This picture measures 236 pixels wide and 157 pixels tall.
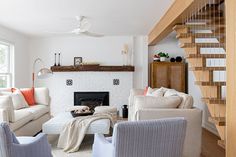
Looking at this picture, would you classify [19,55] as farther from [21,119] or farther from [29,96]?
[21,119]

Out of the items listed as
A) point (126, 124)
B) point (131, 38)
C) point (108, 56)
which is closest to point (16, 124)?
point (126, 124)

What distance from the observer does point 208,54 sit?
3910mm

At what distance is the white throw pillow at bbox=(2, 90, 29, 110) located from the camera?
15.1 feet

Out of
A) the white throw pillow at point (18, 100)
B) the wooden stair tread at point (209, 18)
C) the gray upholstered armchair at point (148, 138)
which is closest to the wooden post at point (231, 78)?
the gray upholstered armchair at point (148, 138)

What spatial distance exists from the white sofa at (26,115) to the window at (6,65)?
3.30ft

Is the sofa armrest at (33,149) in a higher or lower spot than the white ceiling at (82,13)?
lower

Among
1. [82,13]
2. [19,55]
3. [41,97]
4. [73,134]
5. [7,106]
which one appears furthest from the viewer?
[19,55]

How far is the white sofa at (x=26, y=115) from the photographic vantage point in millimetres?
3527

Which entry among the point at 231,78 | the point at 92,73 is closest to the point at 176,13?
the point at 231,78

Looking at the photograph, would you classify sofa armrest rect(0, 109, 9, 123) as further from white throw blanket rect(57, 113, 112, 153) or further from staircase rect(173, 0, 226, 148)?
staircase rect(173, 0, 226, 148)

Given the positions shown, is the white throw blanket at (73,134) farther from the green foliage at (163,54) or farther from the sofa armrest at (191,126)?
the green foliage at (163,54)

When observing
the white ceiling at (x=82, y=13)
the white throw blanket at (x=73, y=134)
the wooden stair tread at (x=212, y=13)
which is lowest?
the white throw blanket at (x=73, y=134)

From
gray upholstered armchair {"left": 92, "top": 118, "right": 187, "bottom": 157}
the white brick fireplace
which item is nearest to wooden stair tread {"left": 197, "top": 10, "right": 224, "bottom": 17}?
gray upholstered armchair {"left": 92, "top": 118, "right": 187, "bottom": 157}

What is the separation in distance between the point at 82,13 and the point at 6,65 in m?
2.69
